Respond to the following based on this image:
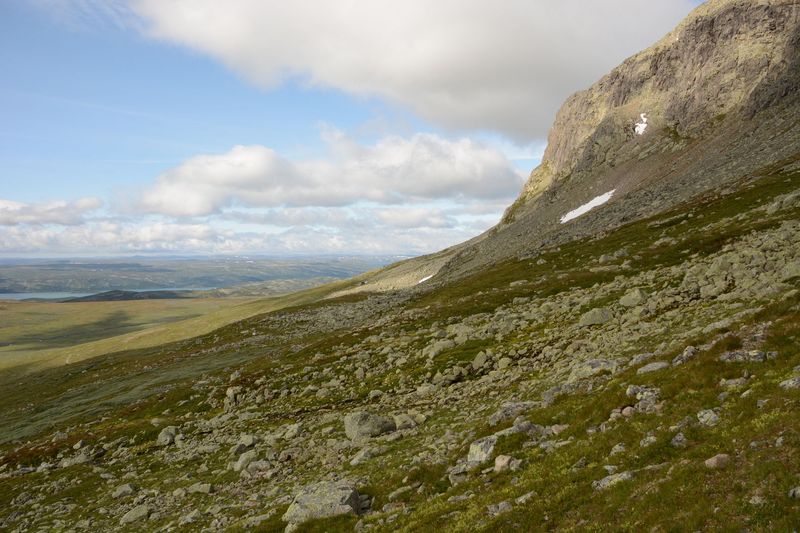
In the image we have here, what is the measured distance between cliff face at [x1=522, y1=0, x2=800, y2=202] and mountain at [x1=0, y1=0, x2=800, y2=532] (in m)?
23.5

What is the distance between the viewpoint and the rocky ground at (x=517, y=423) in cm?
1438

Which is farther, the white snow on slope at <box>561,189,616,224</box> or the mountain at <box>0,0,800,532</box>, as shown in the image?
the white snow on slope at <box>561,189,616,224</box>

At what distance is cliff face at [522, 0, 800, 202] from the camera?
113 metres

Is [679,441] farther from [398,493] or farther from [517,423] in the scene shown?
[398,493]

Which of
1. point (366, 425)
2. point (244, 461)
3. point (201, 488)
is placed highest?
point (366, 425)

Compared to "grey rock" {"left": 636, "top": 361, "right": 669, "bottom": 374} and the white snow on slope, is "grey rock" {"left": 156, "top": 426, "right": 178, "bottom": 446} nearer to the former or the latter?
"grey rock" {"left": 636, "top": 361, "right": 669, "bottom": 374}

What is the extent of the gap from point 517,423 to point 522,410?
2.76 meters

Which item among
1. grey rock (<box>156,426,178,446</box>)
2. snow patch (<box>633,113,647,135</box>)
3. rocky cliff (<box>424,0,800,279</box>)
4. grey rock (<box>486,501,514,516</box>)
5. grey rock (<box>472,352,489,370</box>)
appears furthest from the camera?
snow patch (<box>633,113,647,135</box>)

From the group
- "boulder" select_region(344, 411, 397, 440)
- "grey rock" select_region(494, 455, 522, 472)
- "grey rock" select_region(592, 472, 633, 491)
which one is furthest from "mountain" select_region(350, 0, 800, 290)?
"grey rock" select_region(592, 472, 633, 491)

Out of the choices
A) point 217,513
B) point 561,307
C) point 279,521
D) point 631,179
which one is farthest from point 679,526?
point 631,179

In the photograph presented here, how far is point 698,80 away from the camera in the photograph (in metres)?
131

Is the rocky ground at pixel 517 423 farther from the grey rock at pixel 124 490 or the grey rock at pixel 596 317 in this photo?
the grey rock at pixel 124 490

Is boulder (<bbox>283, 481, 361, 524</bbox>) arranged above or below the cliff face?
below

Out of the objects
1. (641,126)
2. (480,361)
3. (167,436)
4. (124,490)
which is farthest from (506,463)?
(641,126)
